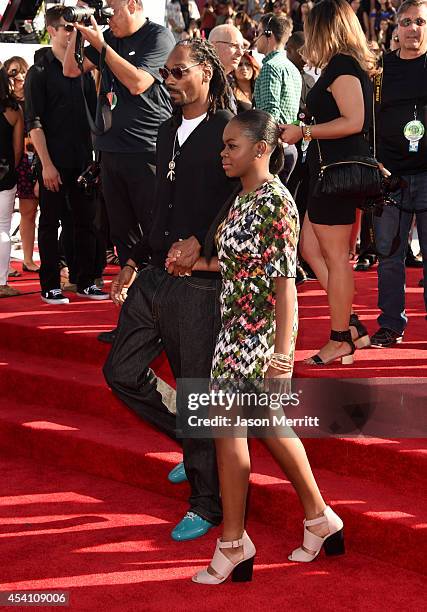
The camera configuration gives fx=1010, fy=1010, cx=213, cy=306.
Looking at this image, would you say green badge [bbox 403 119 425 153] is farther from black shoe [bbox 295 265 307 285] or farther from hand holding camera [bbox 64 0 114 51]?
black shoe [bbox 295 265 307 285]

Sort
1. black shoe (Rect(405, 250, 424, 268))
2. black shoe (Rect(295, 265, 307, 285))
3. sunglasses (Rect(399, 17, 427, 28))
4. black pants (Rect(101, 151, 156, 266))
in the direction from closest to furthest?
sunglasses (Rect(399, 17, 427, 28)) < black pants (Rect(101, 151, 156, 266)) < black shoe (Rect(295, 265, 307, 285)) < black shoe (Rect(405, 250, 424, 268))

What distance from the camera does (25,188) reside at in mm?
8164

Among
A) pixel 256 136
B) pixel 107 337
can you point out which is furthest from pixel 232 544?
pixel 107 337

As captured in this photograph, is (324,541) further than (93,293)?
No

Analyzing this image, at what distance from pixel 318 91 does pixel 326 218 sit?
23.0 inches

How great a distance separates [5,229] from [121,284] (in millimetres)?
3383

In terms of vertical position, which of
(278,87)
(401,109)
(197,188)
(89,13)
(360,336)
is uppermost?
(89,13)

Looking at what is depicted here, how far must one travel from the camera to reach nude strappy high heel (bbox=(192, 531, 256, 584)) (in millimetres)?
3531

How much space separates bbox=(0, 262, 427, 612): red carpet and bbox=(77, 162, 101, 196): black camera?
0.87 metres

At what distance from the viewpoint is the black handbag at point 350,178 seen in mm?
4652

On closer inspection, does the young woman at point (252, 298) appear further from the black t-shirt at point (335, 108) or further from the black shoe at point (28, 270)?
the black shoe at point (28, 270)

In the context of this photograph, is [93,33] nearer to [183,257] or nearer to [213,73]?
[213,73]

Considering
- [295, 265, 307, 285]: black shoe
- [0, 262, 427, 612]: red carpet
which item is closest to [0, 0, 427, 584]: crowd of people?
[0, 262, 427, 612]: red carpet

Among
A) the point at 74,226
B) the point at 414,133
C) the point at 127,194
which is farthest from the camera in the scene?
the point at 74,226
